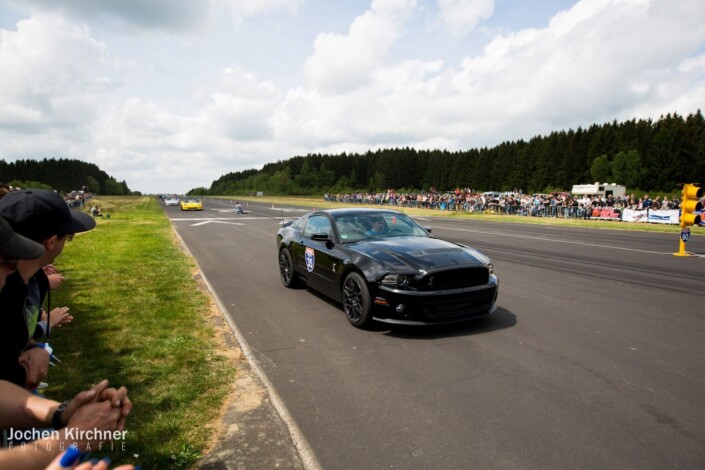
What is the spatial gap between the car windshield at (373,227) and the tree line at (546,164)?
72555 millimetres

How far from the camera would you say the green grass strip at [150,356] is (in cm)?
309

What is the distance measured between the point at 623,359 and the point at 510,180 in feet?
326

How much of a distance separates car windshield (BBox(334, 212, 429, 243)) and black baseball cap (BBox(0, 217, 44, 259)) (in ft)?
15.4

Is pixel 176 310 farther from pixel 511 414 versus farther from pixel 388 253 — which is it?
pixel 511 414

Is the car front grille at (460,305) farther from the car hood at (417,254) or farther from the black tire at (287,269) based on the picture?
the black tire at (287,269)

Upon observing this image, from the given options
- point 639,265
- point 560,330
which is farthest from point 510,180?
point 560,330

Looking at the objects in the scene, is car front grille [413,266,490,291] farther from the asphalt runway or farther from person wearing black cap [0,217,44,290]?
person wearing black cap [0,217,44,290]

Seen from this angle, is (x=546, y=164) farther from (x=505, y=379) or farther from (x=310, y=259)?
(x=505, y=379)

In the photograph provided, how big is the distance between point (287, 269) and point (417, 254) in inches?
135

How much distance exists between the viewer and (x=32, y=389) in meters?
2.24

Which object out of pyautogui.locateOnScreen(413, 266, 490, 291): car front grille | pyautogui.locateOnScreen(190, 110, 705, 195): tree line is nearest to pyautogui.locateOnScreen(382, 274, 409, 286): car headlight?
pyautogui.locateOnScreen(413, 266, 490, 291): car front grille

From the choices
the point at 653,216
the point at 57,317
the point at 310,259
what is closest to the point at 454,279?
the point at 310,259

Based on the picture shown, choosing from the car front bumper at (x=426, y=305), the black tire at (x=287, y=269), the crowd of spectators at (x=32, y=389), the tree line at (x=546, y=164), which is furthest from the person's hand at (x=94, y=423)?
the tree line at (x=546, y=164)

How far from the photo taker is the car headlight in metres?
5.09
